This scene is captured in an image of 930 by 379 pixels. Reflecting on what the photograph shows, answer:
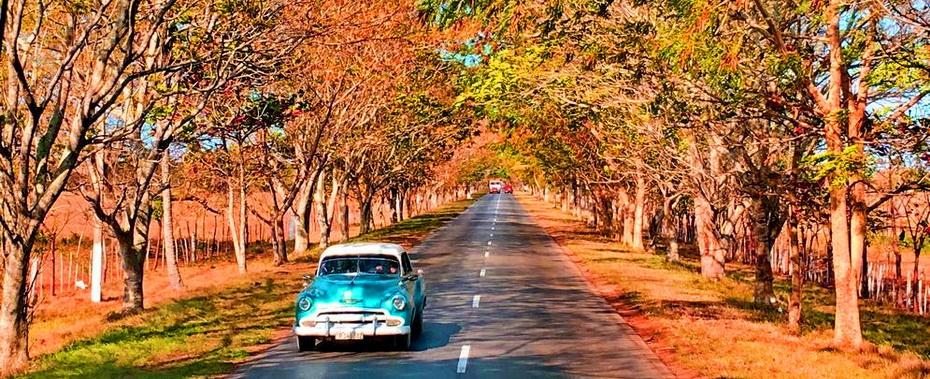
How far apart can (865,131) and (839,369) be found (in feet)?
13.1

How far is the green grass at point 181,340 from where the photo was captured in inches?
524

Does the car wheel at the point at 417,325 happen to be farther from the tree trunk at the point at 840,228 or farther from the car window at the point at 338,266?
the tree trunk at the point at 840,228

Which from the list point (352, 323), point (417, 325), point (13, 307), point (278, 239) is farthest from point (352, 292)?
point (278, 239)

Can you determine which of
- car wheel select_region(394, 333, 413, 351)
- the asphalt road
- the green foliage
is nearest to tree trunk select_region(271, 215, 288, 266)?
the asphalt road

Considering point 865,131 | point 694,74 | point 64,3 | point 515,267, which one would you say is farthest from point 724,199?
point 64,3

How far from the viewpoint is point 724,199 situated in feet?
101

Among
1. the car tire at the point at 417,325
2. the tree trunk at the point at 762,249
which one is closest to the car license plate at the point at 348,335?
the car tire at the point at 417,325

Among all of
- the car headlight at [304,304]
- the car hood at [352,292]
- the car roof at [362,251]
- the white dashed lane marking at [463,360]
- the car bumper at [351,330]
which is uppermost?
the car roof at [362,251]

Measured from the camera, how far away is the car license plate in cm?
1427

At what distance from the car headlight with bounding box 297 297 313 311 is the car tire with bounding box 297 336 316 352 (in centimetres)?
69

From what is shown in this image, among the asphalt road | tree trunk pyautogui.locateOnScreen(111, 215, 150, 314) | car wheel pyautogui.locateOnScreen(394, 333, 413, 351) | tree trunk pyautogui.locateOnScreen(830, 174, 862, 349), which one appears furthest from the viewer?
tree trunk pyautogui.locateOnScreen(111, 215, 150, 314)

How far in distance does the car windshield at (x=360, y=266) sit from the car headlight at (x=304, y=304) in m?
1.25

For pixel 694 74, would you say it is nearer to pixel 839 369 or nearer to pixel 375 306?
pixel 839 369

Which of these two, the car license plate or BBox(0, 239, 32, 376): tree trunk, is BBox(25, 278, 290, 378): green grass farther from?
the car license plate
